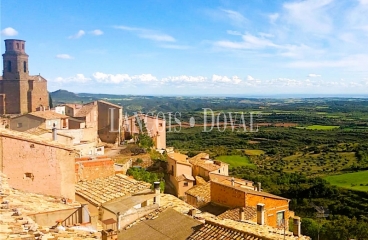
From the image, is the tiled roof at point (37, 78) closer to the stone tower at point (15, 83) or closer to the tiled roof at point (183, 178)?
the stone tower at point (15, 83)

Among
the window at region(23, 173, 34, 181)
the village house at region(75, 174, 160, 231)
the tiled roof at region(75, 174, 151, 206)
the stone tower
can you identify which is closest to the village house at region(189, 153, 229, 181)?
the tiled roof at region(75, 174, 151, 206)

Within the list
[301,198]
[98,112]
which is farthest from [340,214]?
[98,112]


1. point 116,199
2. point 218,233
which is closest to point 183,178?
point 116,199

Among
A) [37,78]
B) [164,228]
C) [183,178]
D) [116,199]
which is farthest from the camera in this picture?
[37,78]

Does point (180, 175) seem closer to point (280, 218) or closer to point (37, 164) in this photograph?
point (280, 218)

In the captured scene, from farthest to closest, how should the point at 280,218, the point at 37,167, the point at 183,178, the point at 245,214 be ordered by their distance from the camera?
the point at 183,178 → the point at 280,218 → the point at 245,214 → the point at 37,167

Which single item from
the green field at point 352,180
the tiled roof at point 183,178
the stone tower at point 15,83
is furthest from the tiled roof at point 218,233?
the stone tower at point 15,83

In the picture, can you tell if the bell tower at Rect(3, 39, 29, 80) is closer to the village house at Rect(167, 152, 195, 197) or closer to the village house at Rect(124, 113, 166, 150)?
the village house at Rect(124, 113, 166, 150)
